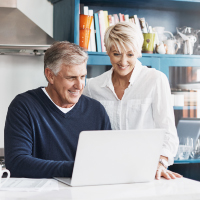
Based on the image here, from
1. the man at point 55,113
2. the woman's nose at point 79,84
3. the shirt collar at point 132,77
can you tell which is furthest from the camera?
the shirt collar at point 132,77

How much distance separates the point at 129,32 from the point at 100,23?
930 millimetres

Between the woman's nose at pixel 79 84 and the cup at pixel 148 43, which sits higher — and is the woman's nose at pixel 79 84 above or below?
below

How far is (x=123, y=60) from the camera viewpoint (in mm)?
2057

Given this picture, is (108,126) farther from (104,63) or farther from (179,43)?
(179,43)

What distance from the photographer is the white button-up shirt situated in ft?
6.72

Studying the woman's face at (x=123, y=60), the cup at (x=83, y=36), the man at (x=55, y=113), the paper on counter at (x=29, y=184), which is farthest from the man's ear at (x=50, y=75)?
the cup at (x=83, y=36)

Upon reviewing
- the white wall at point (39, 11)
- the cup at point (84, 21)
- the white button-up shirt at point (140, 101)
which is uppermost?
the white wall at point (39, 11)

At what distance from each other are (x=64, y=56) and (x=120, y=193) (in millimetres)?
754

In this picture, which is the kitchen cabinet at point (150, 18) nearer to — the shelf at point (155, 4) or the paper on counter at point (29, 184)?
the shelf at point (155, 4)

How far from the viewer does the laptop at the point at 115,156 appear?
1.34 metres

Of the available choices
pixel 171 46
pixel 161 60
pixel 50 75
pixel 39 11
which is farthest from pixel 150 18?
pixel 50 75

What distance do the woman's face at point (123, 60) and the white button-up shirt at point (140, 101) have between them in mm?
66

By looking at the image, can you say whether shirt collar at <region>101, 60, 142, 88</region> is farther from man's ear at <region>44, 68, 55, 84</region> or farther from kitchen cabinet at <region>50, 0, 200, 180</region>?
kitchen cabinet at <region>50, 0, 200, 180</region>

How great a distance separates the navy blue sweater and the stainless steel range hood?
91 cm
